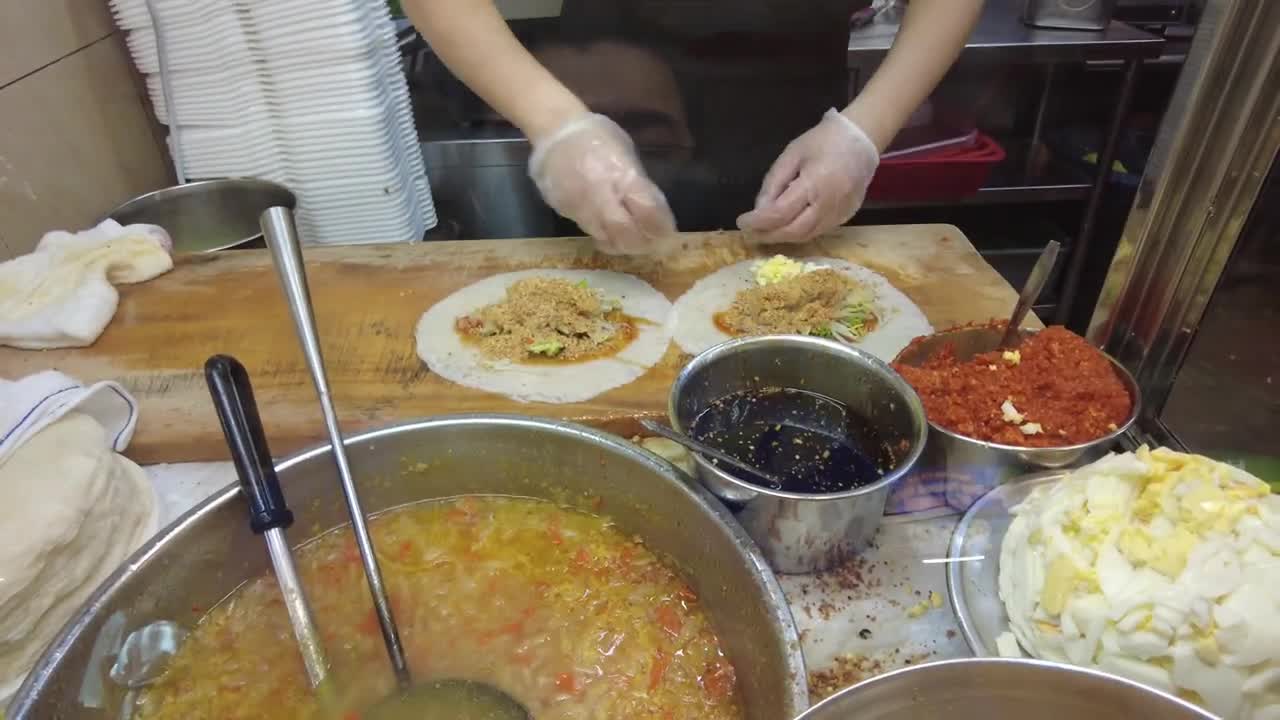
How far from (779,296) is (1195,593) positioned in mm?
1117

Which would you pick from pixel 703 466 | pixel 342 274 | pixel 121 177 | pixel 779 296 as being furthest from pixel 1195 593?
pixel 121 177

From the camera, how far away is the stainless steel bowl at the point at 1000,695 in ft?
2.19

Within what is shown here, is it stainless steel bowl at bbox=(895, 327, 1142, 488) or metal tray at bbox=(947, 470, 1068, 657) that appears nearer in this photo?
metal tray at bbox=(947, 470, 1068, 657)

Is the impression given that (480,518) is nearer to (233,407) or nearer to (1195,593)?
(233,407)

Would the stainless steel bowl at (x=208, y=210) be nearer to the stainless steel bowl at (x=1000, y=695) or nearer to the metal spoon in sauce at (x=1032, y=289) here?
the metal spoon in sauce at (x=1032, y=289)

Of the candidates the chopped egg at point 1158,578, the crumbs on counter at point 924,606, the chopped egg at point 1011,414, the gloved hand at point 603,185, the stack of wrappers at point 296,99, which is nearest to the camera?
the chopped egg at point 1158,578

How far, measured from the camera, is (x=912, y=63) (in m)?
2.08

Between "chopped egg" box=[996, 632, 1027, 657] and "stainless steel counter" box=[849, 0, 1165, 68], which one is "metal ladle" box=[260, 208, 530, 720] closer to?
"chopped egg" box=[996, 632, 1027, 657]

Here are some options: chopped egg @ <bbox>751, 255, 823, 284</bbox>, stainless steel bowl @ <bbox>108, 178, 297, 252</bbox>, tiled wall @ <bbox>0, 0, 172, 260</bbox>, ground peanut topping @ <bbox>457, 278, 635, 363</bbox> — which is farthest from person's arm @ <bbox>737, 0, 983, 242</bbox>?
tiled wall @ <bbox>0, 0, 172, 260</bbox>

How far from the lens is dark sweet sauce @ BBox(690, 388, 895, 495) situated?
1138 mm

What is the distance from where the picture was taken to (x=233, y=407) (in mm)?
1013

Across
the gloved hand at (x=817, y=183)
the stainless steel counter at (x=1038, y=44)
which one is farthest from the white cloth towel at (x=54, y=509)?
the stainless steel counter at (x=1038, y=44)

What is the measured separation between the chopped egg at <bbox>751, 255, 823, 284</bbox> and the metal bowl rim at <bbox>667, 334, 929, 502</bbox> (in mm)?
661

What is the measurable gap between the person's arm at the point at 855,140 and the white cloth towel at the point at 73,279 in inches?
66.0
